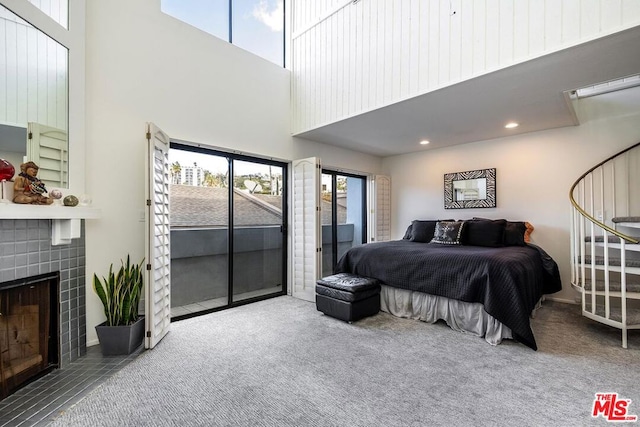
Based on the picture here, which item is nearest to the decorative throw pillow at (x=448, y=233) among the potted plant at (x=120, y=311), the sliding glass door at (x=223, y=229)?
the sliding glass door at (x=223, y=229)

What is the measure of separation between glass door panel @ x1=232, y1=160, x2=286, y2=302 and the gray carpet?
1.03 m

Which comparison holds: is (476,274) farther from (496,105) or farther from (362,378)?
(496,105)

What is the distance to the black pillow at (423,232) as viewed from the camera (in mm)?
4566

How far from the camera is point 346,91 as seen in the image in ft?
12.0

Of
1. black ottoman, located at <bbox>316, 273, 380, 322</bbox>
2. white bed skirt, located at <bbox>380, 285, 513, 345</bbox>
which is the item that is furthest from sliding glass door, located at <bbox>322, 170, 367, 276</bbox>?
white bed skirt, located at <bbox>380, 285, 513, 345</bbox>

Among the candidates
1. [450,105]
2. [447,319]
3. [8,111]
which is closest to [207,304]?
[8,111]

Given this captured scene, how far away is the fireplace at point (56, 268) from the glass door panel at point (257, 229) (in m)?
1.63

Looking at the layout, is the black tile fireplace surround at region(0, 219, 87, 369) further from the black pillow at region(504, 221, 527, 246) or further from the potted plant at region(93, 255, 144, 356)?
the black pillow at region(504, 221, 527, 246)

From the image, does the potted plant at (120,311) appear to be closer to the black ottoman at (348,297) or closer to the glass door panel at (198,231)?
the glass door panel at (198,231)

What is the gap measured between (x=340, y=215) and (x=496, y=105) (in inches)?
112

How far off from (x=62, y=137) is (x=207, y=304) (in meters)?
2.26

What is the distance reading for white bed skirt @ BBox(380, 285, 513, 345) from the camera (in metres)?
2.74

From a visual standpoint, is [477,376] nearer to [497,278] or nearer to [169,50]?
[497,278]

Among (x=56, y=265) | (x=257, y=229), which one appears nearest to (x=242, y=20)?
(x=257, y=229)
